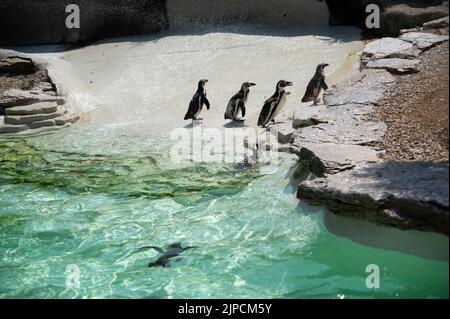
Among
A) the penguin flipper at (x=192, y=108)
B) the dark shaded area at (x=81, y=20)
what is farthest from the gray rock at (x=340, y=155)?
the dark shaded area at (x=81, y=20)

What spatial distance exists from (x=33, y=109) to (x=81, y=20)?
12.6 feet

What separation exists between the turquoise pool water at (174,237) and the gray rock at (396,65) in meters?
1.67

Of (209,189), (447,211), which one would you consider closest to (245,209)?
(209,189)

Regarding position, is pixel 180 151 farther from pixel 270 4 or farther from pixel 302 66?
pixel 270 4

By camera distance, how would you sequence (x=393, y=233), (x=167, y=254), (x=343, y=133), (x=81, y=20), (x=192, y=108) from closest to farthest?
(x=393, y=233) → (x=167, y=254) → (x=343, y=133) → (x=192, y=108) → (x=81, y=20)

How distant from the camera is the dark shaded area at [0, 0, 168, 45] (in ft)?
38.7

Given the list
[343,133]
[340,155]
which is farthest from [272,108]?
[340,155]

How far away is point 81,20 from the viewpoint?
12008 millimetres

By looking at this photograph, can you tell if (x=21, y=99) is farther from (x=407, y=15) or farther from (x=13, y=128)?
(x=407, y=15)

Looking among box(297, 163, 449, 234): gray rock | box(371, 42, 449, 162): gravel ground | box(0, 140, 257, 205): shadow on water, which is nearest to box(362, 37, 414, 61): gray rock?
box(371, 42, 449, 162): gravel ground

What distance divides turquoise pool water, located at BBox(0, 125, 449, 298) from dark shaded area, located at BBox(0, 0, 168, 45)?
5.36 meters

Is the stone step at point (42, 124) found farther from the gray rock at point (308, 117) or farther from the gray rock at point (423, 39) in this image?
the gray rock at point (423, 39)
